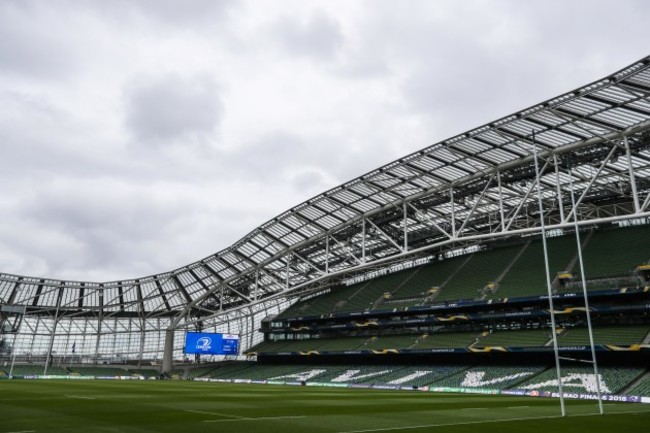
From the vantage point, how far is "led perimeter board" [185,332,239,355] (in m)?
67.0

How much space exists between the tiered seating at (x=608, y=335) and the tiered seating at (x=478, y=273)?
34.3 ft

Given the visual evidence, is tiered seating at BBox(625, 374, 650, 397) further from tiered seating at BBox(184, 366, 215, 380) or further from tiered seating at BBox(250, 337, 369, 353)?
tiered seating at BBox(184, 366, 215, 380)

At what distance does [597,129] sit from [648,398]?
1863cm

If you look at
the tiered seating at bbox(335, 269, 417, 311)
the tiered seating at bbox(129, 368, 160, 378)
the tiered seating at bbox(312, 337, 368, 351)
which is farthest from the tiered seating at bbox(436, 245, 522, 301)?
the tiered seating at bbox(129, 368, 160, 378)

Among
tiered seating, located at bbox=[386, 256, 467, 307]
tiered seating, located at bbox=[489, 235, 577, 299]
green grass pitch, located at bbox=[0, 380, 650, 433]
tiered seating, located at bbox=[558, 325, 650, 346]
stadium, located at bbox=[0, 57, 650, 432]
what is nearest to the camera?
green grass pitch, located at bbox=[0, 380, 650, 433]

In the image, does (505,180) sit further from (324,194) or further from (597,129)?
(324,194)

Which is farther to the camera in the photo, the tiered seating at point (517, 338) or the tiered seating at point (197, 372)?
the tiered seating at point (197, 372)

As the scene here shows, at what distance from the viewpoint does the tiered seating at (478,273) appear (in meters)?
54.9

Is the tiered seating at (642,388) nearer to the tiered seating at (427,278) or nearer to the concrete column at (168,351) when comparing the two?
the tiered seating at (427,278)

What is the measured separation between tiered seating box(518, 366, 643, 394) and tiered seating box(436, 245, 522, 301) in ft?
45.3

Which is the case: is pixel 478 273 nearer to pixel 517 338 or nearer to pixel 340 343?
pixel 517 338

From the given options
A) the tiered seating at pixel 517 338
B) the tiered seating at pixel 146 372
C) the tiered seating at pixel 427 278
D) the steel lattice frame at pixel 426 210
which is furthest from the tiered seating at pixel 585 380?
the tiered seating at pixel 146 372

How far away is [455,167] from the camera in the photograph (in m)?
43.6

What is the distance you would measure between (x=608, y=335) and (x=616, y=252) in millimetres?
11125
